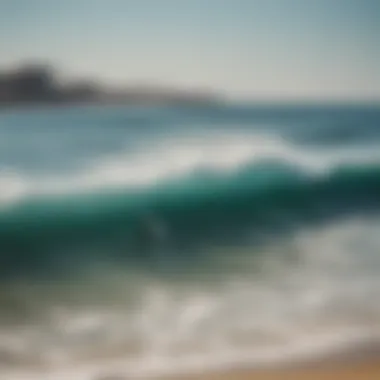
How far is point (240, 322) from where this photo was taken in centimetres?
116

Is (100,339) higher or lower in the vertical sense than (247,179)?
lower

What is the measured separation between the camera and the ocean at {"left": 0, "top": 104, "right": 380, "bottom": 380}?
1.14m

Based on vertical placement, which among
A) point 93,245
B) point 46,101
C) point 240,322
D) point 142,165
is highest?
point 46,101

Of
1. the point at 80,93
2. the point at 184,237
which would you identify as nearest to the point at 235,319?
the point at 184,237

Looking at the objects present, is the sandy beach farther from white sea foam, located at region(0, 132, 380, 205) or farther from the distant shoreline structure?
the distant shoreline structure

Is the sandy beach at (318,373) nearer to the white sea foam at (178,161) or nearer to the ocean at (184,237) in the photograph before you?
the ocean at (184,237)

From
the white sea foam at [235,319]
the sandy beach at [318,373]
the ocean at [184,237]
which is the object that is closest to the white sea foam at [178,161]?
the ocean at [184,237]

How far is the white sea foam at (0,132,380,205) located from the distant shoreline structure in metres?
0.07

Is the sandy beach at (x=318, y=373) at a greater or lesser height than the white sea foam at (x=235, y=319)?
lesser

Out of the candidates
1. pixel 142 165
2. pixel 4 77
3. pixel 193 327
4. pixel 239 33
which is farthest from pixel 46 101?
pixel 193 327

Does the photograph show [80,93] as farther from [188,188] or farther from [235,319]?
[235,319]

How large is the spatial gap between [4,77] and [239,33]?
41 centimetres

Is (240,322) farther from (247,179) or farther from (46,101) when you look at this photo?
(46,101)

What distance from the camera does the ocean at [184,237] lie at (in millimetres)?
1138
